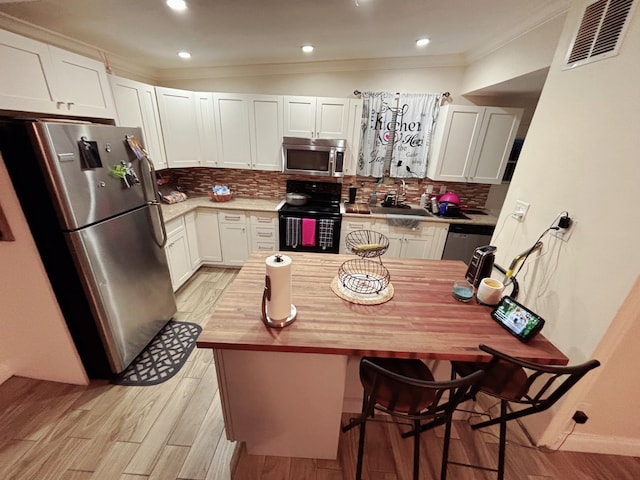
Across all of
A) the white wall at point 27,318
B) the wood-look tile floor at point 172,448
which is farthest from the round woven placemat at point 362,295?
the white wall at point 27,318

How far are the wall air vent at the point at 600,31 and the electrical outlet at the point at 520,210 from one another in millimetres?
780

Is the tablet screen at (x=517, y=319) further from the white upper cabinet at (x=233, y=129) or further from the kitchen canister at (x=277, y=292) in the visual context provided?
the white upper cabinet at (x=233, y=129)

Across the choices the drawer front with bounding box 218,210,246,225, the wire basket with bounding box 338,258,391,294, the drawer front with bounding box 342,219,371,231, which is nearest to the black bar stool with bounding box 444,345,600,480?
the wire basket with bounding box 338,258,391,294

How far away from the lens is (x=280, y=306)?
1020 millimetres

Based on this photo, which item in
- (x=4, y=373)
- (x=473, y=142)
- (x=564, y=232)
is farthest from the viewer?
(x=473, y=142)

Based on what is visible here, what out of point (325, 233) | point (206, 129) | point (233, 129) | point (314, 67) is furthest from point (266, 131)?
point (325, 233)

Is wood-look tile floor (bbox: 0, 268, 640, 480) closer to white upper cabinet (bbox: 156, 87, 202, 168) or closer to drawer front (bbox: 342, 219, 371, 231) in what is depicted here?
drawer front (bbox: 342, 219, 371, 231)

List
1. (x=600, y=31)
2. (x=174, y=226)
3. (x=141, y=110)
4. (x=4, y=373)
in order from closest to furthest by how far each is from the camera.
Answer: (x=600, y=31) → (x=4, y=373) → (x=141, y=110) → (x=174, y=226)

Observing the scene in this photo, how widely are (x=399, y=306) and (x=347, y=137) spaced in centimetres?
229

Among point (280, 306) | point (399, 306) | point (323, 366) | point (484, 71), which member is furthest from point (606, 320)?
point (484, 71)

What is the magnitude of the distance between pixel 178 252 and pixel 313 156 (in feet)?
6.16

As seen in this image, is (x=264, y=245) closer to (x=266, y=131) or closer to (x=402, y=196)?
(x=266, y=131)

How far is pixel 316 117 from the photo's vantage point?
2.82 metres

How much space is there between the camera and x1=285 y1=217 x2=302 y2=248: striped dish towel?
2918mm
